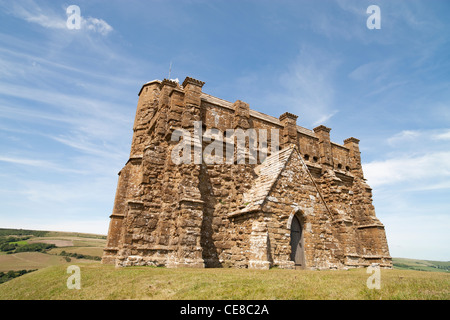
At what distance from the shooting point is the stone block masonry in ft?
36.9

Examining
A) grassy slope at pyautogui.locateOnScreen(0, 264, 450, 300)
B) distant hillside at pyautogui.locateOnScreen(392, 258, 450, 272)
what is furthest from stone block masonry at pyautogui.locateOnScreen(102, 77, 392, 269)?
distant hillside at pyautogui.locateOnScreen(392, 258, 450, 272)

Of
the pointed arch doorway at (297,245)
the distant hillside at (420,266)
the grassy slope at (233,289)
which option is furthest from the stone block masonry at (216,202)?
the distant hillside at (420,266)

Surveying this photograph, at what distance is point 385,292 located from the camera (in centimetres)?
515

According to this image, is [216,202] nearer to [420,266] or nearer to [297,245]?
[297,245]

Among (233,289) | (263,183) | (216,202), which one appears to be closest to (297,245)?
(263,183)

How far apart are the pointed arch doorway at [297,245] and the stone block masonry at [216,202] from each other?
45 millimetres

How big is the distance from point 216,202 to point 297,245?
4828 mm

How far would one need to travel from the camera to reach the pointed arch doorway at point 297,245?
11555mm

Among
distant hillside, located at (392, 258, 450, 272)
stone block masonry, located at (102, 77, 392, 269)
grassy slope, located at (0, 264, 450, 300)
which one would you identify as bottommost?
distant hillside, located at (392, 258, 450, 272)

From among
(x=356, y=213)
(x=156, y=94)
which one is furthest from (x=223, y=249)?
(x=356, y=213)

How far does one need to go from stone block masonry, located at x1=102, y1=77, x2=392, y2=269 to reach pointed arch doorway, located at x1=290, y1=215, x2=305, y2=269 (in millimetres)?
45

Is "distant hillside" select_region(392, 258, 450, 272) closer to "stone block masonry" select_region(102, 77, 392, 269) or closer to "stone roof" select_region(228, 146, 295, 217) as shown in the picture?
"stone block masonry" select_region(102, 77, 392, 269)
